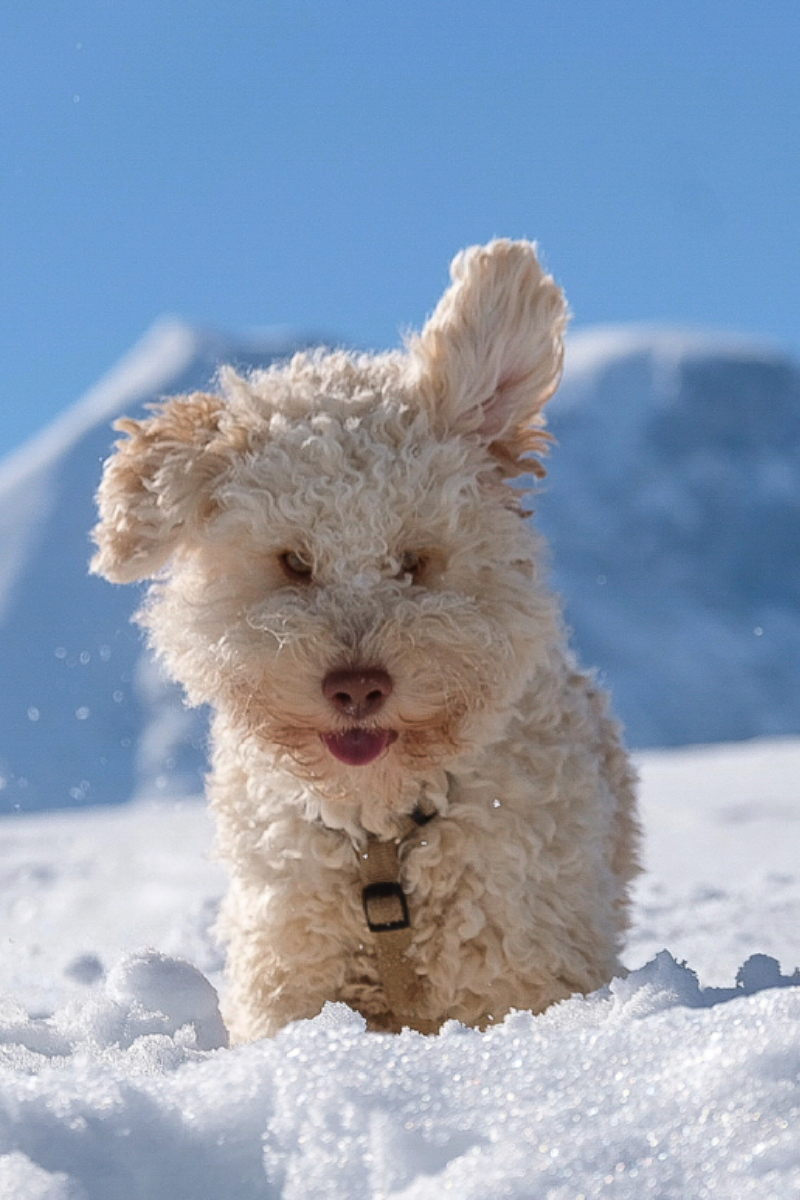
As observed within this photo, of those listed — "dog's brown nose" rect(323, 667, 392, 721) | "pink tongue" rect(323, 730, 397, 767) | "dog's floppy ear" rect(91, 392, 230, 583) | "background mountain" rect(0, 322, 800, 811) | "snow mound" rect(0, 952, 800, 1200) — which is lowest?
"snow mound" rect(0, 952, 800, 1200)

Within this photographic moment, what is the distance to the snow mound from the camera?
5.74 feet

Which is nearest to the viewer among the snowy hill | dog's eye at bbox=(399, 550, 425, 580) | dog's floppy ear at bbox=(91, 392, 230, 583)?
dog's eye at bbox=(399, 550, 425, 580)

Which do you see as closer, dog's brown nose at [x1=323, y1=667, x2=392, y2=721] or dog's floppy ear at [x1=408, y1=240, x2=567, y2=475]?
dog's brown nose at [x1=323, y1=667, x2=392, y2=721]

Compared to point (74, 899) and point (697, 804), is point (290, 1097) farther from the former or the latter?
point (697, 804)

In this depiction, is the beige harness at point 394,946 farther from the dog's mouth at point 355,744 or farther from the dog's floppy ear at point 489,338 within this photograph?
the dog's floppy ear at point 489,338

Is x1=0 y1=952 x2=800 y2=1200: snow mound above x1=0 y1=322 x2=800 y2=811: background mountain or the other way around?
the other way around

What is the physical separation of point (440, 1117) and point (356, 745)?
1525 millimetres

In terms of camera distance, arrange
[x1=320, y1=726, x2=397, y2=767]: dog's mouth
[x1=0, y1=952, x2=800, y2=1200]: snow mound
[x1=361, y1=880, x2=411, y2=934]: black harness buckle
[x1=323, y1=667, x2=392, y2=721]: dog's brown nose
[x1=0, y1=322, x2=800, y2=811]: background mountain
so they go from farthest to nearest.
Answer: [x1=0, y1=322, x2=800, y2=811]: background mountain
[x1=361, y1=880, x2=411, y2=934]: black harness buckle
[x1=320, y1=726, x2=397, y2=767]: dog's mouth
[x1=323, y1=667, x2=392, y2=721]: dog's brown nose
[x1=0, y1=952, x2=800, y2=1200]: snow mound

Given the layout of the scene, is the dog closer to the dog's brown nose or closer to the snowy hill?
the dog's brown nose

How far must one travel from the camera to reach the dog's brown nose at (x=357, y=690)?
3266 mm

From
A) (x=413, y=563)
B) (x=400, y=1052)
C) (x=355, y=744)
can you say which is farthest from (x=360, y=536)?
(x=400, y=1052)

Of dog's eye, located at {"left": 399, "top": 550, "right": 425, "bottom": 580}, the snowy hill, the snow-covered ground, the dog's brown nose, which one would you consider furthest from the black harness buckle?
the snowy hill

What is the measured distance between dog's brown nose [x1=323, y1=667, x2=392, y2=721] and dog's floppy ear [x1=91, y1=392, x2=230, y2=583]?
82 centimetres

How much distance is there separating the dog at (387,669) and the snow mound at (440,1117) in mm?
1272
